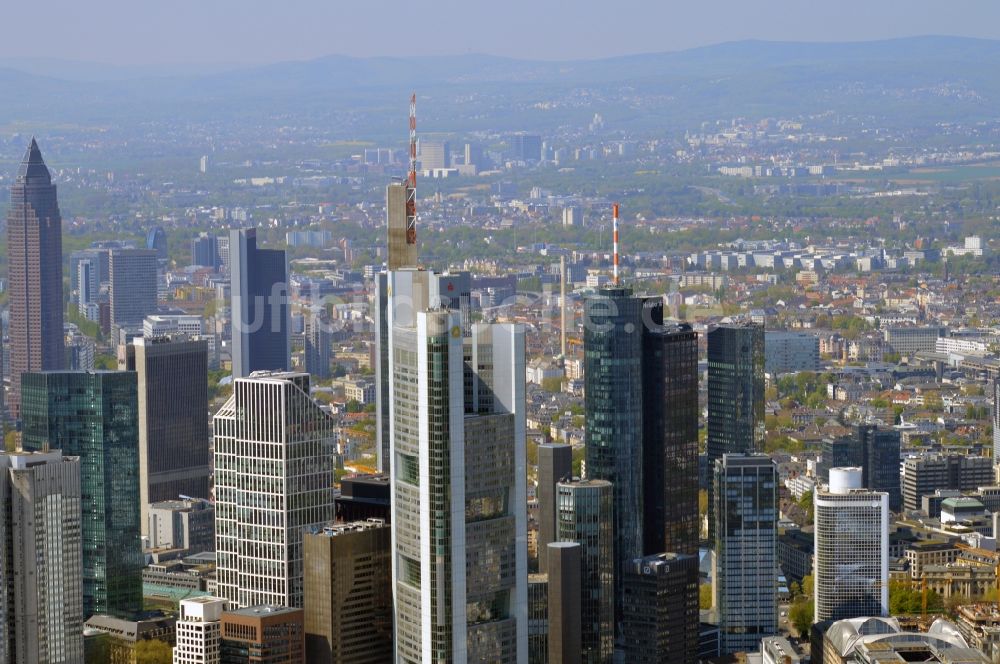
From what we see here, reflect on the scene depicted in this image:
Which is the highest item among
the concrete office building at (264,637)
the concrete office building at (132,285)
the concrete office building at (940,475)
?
the concrete office building at (132,285)

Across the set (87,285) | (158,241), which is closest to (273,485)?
(87,285)

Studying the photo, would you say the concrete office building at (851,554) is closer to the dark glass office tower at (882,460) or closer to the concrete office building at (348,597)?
the concrete office building at (348,597)

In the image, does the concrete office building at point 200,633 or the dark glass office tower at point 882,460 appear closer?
the concrete office building at point 200,633

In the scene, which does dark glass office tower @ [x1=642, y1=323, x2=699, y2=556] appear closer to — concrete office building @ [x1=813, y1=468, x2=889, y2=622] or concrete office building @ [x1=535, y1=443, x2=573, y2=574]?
concrete office building @ [x1=535, y1=443, x2=573, y2=574]

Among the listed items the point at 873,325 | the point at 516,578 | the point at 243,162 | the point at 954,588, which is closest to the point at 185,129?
the point at 243,162

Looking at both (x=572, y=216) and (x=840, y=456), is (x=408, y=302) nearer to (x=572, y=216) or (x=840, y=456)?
(x=840, y=456)

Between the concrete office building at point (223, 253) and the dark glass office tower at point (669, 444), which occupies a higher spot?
the concrete office building at point (223, 253)

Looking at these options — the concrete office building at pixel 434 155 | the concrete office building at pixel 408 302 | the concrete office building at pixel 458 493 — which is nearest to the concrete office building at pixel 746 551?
the concrete office building at pixel 408 302
